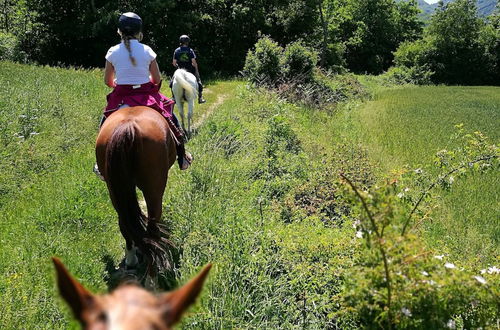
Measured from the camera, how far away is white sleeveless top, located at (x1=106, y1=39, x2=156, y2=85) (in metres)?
3.93

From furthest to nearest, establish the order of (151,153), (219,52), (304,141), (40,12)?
(219,52)
(40,12)
(304,141)
(151,153)

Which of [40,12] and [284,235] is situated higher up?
[40,12]

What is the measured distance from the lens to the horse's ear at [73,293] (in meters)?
0.60

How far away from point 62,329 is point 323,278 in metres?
2.00

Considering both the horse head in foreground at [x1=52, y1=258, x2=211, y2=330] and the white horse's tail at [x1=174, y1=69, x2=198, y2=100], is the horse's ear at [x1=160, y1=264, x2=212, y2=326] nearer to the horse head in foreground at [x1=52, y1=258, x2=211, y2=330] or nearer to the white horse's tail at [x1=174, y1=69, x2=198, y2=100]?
the horse head in foreground at [x1=52, y1=258, x2=211, y2=330]

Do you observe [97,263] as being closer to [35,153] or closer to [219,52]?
[35,153]

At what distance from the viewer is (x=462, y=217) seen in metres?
5.54

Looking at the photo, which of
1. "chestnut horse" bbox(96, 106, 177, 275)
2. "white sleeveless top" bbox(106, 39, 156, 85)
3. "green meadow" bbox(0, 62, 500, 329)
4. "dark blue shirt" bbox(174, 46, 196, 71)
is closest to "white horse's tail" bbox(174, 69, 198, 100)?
"green meadow" bbox(0, 62, 500, 329)

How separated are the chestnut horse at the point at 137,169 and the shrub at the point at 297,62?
37.9 ft

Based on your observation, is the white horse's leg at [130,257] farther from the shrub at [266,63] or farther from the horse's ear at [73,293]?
the shrub at [266,63]

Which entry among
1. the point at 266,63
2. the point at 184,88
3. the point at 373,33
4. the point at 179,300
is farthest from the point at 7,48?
the point at 373,33

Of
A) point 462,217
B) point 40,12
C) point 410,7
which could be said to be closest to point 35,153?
point 462,217

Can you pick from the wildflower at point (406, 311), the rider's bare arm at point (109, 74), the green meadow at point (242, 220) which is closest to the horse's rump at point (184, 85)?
the green meadow at point (242, 220)

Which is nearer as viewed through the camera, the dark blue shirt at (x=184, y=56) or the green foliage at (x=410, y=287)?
the green foliage at (x=410, y=287)
